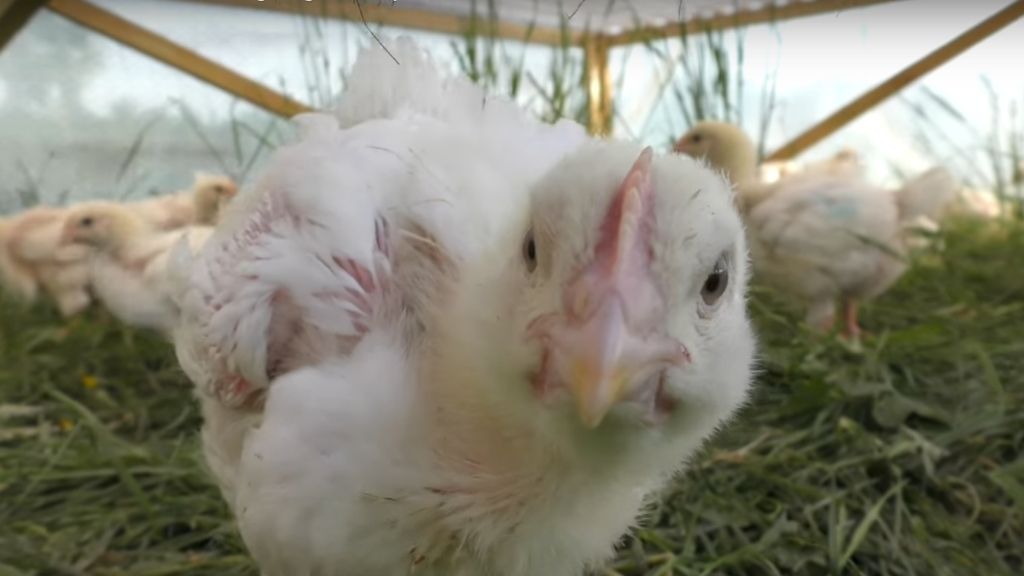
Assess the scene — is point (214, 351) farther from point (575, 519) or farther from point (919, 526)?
point (919, 526)

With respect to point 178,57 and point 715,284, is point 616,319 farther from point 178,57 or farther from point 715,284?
point 178,57

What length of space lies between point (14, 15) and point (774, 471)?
1824mm

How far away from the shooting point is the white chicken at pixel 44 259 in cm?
262

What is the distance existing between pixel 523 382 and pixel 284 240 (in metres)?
0.40

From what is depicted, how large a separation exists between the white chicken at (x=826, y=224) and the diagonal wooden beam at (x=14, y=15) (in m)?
1.60

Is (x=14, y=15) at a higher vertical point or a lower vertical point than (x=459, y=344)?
higher

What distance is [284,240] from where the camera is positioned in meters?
0.94

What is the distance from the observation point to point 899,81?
2596 millimetres

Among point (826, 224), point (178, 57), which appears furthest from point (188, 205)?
point (826, 224)

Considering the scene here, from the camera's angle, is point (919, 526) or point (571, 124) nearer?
point (571, 124)

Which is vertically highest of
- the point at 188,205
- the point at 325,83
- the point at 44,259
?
the point at 325,83

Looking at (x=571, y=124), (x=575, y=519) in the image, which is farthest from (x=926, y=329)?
(x=575, y=519)

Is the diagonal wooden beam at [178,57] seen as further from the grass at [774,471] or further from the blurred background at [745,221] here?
the grass at [774,471]

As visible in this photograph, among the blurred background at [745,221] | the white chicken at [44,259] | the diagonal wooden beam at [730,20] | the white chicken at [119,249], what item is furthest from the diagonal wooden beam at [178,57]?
the diagonal wooden beam at [730,20]
